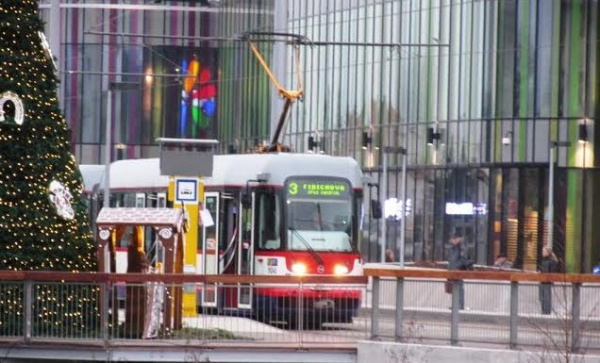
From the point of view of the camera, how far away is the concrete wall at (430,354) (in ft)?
79.3

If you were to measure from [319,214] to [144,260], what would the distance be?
265 inches

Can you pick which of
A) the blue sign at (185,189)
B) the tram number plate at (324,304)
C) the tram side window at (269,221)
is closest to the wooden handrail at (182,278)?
the tram number plate at (324,304)

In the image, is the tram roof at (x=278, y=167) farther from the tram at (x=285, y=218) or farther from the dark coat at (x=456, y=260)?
the dark coat at (x=456, y=260)

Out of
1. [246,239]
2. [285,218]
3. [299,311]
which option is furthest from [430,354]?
[246,239]

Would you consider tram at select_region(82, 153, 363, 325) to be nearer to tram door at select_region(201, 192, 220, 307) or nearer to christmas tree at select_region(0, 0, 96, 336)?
tram door at select_region(201, 192, 220, 307)

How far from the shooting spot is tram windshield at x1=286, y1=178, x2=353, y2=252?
34.8 metres

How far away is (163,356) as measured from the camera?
24469 mm

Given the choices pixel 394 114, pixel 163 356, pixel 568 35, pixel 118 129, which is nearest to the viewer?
pixel 163 356

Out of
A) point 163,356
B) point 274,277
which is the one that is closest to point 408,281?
point 274,277

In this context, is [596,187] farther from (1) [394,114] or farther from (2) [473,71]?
(1) [394,114]

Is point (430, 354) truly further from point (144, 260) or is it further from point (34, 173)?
Result: point (144, 260)

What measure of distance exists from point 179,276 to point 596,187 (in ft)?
138

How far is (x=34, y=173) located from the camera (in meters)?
24.4

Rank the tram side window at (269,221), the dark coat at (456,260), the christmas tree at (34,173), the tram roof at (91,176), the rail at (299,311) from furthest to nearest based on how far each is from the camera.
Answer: the tram roof at (91,176) → the dark coat at (456,260) → the tram side window at (269,221) → the rail at (299,311) → the christmas tree at (34,173)
